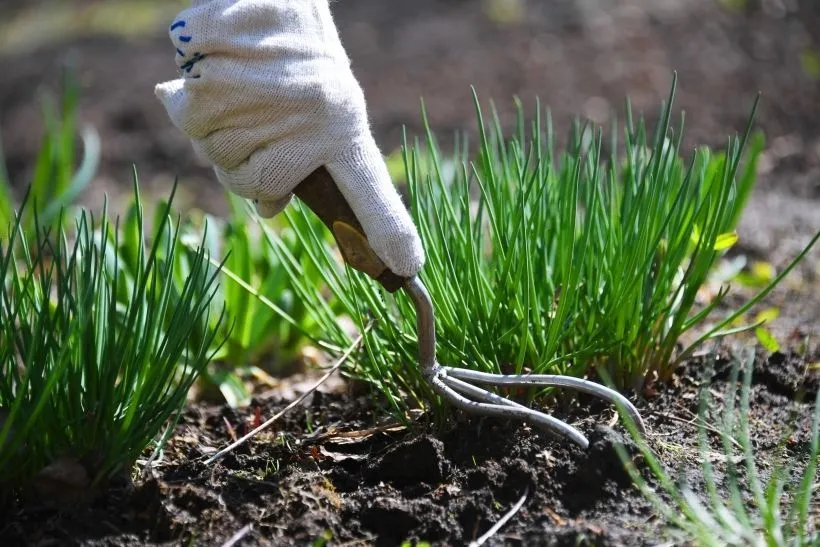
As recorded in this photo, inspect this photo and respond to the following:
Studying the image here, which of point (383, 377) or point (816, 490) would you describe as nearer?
point (816, 490)

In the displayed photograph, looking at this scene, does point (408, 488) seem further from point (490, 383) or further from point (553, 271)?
point (553, 271)

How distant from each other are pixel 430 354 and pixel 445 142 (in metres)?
3.04

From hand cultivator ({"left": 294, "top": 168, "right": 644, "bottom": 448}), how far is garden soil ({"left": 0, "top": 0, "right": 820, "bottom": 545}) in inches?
2.2

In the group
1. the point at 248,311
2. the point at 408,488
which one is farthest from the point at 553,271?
the point at 248,311

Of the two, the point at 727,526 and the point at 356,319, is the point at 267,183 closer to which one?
the point at 356,319

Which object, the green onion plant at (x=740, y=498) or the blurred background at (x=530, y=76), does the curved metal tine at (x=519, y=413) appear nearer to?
the green onion plant at (x=740, y=498)

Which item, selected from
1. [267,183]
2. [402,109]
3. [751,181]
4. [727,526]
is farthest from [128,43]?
[727,526]

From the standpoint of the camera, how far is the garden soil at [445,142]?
143cm

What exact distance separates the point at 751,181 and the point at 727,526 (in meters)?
1.33

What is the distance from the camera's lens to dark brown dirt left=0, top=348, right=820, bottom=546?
4.57ft

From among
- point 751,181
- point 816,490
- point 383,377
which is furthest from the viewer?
point 751,181

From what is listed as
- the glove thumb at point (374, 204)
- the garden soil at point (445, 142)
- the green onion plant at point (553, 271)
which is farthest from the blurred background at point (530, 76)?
the glove thumb at point (374, 204)

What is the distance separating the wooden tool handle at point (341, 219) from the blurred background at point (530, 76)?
2.03m

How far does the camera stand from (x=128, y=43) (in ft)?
21.9
